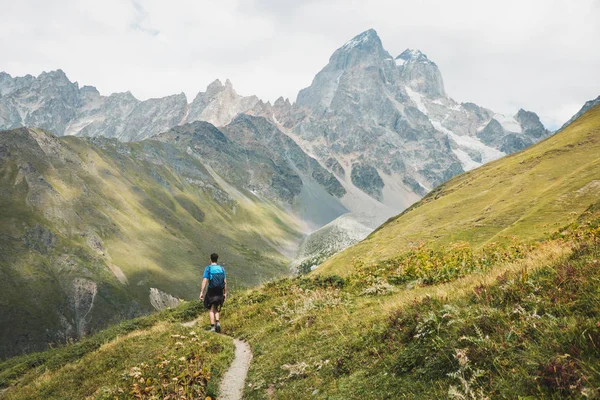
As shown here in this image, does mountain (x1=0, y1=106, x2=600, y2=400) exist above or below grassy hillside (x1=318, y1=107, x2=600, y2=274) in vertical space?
above

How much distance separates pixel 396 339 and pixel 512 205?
61.4m

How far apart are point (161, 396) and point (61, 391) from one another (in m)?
8.75

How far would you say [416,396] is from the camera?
6984 millimetres

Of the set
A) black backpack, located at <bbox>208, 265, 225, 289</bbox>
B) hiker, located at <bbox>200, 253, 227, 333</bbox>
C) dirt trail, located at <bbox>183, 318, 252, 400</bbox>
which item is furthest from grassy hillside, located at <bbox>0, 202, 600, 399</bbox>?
black backpack, located at <bbox>208, 265, 225, 289</bbox>

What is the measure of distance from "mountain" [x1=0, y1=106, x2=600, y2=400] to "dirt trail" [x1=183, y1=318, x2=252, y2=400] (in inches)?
9.8

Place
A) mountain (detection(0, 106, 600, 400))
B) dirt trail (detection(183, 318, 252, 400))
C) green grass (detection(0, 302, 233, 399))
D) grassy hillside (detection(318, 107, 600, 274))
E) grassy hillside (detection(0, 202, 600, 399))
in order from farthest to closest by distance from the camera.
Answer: grassy hillside (detection(318, 107, 600, 274))
green grass (detection(0, 302, 233, 399))
dirt trail (detection(183, 318, 252, 400))
mountain (detection(0, 106, 600, 400))
grassy hillside (detection(0, 202, 600, 399))

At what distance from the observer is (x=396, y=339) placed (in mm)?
9625

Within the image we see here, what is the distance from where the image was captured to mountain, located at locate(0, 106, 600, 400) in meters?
6.16

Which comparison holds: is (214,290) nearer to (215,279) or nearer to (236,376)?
(215,279)

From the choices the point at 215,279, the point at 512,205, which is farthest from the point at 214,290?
the point at 512,205

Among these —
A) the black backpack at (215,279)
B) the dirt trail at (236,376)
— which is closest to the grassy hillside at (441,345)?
the dirt trail at (236,376)

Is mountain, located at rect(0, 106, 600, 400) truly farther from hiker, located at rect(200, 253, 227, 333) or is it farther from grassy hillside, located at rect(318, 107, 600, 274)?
grassy hillside, located at rect(318, 107, 600, 274)

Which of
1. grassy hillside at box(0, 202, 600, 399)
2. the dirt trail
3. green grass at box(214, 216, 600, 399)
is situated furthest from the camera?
the dirt trail

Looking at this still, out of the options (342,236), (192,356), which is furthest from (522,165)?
(342,236)
